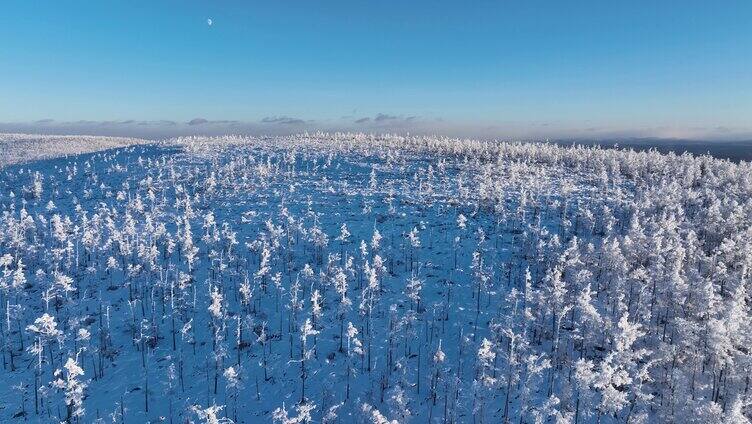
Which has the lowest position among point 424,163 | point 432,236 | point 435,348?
point 435,348

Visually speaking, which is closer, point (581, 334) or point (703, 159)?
point (581, 334)

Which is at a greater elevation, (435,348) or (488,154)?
(488,154)

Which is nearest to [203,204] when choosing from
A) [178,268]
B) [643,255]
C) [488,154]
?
[178,268]

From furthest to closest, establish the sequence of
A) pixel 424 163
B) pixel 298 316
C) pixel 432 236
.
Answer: pixel 424 163 → pixel 432 236 → pixel 298 316

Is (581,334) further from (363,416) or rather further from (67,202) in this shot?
(67,202)

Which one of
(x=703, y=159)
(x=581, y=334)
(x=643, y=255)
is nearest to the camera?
(x=581, y=334)

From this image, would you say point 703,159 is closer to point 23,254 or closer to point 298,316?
point 298,316
